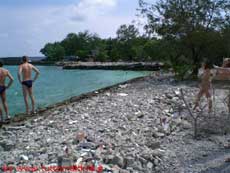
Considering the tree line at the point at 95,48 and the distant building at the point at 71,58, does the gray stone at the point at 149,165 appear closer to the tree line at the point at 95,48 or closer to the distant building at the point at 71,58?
the tree line at the point at 95,48

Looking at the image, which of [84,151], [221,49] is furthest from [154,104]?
[221,49]

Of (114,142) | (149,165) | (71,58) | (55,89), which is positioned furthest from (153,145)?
(71,58)

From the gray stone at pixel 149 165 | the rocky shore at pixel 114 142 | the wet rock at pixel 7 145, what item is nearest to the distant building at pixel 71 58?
the rocky shore at pixel 114 142

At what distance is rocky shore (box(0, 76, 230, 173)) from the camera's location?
7.27m

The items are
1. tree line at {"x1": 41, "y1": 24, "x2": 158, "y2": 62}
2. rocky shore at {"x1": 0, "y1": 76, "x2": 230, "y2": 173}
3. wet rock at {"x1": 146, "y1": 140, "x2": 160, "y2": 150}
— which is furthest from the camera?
tree line at {"x1": 41, "y1": 24, "x2": 158, "y2": 62}

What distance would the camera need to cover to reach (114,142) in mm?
8586

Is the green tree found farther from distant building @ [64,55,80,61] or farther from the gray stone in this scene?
Answer: distant building @ [64,55,80,61]

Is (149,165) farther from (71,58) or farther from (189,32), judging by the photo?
(71,58)

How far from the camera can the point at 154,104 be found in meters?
13.9

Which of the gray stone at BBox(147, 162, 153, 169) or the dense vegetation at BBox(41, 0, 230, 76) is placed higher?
the dense vegetation at BBox(41, 0, 230, 76)

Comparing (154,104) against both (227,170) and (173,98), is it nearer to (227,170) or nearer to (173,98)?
(173,98)

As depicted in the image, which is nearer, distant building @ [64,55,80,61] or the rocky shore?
the rocky shore

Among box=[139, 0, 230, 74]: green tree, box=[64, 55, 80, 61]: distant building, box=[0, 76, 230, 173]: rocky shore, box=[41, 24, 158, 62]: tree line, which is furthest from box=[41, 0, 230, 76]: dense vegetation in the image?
box=[64, 55, 80, 61]: distant building

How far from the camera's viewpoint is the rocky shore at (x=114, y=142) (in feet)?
23.8
